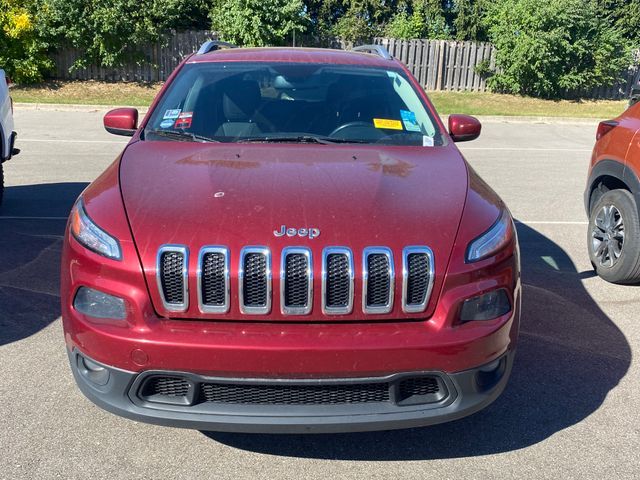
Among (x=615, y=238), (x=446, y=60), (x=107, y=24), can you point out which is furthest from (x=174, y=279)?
(x=446, y=60)

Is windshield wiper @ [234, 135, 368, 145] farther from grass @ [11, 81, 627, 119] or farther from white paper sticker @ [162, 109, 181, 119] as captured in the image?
grass @ [11, 81, 627, 119]

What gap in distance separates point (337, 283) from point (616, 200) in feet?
11.8

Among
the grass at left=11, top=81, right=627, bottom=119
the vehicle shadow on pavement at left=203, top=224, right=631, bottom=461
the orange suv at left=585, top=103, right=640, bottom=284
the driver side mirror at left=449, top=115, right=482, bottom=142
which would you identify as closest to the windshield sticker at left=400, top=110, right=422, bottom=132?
the driver side mirror at left=449, top=115, right=482, bottom=142

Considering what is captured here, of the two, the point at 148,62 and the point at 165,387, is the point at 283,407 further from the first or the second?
the point at 148,62

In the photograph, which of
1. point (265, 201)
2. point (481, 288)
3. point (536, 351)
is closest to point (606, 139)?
point (536, 351)

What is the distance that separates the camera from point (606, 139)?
539 centimetres

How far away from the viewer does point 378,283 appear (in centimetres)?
256

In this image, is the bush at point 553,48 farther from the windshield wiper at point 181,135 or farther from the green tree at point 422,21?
the windshield wiper at point 181,135

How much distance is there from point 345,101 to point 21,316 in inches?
102

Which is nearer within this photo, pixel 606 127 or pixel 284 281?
pixel 284 281

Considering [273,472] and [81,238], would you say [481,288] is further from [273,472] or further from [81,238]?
[81,238]

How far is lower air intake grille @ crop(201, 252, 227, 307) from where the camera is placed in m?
2.52

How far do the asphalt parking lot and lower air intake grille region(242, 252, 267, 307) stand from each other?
817 millimetres

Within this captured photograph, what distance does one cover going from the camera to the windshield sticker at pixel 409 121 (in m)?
4.00
